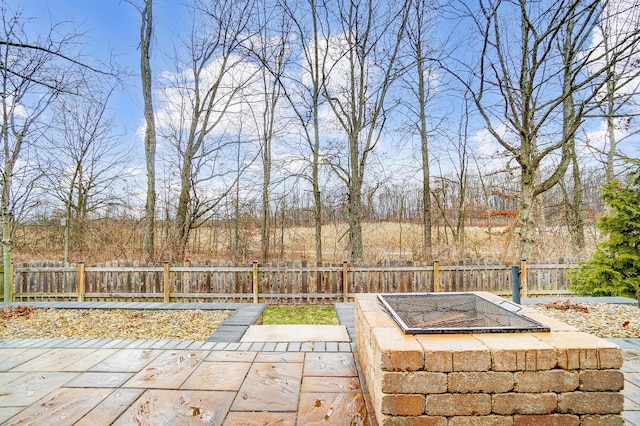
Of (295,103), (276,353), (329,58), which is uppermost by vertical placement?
(329,58)

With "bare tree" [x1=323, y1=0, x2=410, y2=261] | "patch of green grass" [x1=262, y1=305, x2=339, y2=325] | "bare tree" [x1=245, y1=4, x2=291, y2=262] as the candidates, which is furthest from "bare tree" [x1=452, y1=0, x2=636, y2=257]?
"bare tree" [x1=245, y1=4, x2=291, y2=262]

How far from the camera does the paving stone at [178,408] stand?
1882mm

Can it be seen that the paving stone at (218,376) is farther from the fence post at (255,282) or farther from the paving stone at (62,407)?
the fence post at (255,282)

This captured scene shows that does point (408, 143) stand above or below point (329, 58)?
below

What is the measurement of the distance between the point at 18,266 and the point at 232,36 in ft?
25.3

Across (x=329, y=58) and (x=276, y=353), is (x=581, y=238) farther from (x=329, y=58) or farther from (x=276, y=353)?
(x=276, y=353)

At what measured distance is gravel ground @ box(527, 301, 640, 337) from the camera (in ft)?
12.2

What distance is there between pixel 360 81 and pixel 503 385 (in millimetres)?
8427

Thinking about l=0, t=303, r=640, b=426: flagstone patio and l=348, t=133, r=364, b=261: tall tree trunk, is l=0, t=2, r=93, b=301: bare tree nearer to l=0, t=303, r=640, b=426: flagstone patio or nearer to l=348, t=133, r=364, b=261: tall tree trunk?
l=0, t=303, r=640, b=426: flagstone patio

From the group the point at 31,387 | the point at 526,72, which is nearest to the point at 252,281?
the point at 31,387

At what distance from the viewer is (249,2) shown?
9203 mm

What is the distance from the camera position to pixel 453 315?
Answer: 2.45m

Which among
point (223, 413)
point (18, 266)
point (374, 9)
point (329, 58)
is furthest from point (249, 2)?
point (223, 413)

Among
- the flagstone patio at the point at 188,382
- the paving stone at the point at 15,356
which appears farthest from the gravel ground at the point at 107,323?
the paving stone at the point at 15,356
